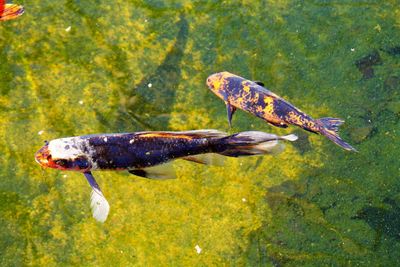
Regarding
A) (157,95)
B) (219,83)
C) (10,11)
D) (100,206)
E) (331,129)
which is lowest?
(100,206)

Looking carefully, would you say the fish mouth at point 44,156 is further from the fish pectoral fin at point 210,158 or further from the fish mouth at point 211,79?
the fish mouth at point 211,79

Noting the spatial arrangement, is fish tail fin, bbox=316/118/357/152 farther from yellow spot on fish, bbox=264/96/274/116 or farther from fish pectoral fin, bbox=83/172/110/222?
fish pectoral fin, bbox=83/172/110/222

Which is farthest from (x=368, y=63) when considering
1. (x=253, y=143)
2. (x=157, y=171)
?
(x=157, y=171)

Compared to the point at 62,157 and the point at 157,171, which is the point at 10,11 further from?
the point at 157,171

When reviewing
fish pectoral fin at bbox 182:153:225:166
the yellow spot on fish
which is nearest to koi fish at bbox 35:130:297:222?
fish pectoral fin at bbox 182:153:225:166

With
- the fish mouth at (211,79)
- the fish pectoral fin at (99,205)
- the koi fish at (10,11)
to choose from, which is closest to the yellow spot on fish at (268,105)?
the fish mouth at (211,79)

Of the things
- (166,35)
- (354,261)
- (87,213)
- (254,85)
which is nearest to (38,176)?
(87,213)
